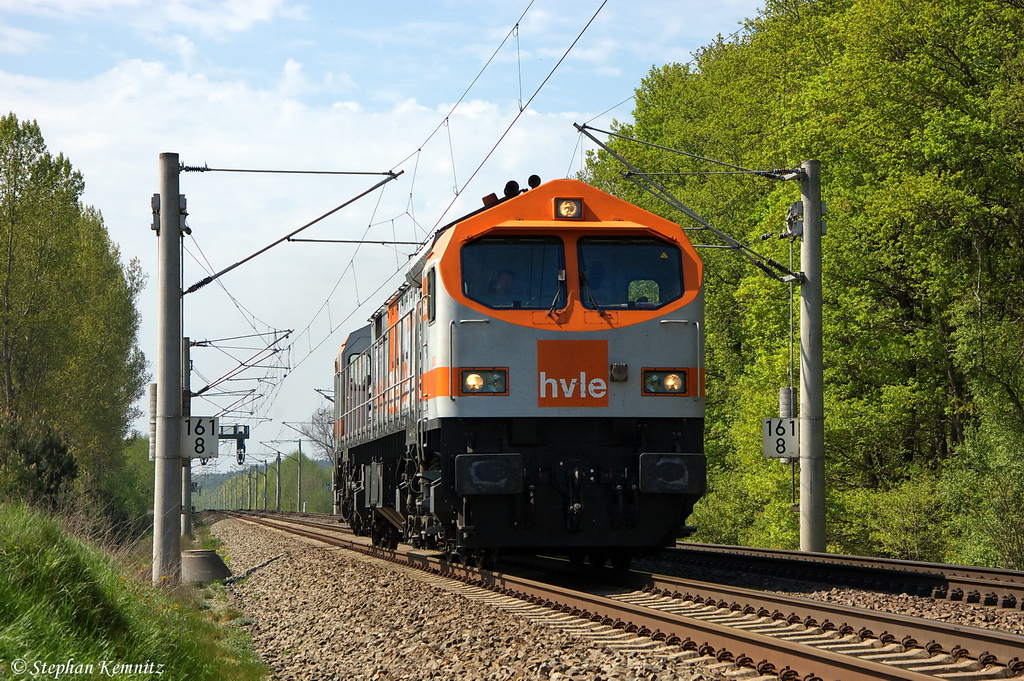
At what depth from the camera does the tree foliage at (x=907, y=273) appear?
21109mm

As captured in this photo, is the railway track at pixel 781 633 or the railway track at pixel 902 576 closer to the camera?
the railway track at pixel 781 633

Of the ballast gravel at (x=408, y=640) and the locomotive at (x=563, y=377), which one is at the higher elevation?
the locomotive at (x=563, y=377)

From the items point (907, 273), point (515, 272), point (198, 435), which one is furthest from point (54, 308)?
point (515, 272)

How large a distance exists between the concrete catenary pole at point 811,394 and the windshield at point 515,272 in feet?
20.0

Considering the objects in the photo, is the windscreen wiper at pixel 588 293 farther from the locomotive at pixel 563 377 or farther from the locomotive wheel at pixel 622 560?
the locomotive wheel at pixel 622 560

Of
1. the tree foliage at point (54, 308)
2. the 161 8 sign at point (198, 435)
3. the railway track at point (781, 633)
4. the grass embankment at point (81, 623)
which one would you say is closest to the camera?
the grass embankment at point (81, 623)

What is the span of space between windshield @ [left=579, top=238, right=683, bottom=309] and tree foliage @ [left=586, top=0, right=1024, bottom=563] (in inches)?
392

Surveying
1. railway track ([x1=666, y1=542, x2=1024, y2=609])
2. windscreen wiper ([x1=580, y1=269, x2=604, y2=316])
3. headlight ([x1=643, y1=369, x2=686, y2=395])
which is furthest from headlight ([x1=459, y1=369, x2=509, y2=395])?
railway track ([x1=666, y1=542, x2=1024, y2=609])

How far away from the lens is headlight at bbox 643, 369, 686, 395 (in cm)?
1124

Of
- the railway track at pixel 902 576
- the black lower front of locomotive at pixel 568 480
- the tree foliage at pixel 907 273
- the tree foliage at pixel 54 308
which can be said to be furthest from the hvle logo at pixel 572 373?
the tree foliage at pixel 54 308

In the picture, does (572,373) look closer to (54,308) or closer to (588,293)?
(588,293)

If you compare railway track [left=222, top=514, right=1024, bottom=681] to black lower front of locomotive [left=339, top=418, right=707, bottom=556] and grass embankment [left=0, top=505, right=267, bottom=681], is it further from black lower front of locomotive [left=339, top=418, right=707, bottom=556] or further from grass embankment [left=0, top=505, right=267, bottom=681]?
grass embankment [left=0, top=505, right=267, bottom=681]

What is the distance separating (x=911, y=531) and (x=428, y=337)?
44.0 feet

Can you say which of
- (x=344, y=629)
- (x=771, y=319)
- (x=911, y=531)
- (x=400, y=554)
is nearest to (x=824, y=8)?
(x=771, y=319)
